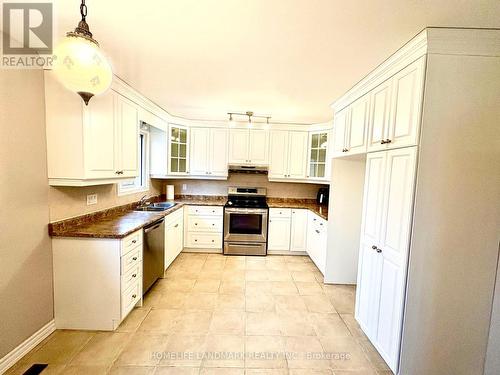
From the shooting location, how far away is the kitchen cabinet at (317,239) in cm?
339

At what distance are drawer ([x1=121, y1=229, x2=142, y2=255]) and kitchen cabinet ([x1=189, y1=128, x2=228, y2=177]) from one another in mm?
2067

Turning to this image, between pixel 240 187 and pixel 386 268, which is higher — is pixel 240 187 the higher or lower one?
the higher one

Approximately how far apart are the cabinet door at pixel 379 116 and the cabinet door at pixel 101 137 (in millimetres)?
2543

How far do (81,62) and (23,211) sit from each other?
1472 millimetres

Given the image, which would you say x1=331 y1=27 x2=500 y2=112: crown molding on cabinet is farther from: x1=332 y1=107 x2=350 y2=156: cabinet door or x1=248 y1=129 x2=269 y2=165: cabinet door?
x1=248 y1=129 x2=269 y2=165: cabinet door

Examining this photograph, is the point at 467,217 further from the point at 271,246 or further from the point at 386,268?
the point at 271,246

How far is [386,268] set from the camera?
1859mm

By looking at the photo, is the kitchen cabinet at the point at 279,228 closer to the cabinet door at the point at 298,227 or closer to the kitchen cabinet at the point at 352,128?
the cabinet door at the point at 298,227

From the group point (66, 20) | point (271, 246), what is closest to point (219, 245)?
point (271, 246)

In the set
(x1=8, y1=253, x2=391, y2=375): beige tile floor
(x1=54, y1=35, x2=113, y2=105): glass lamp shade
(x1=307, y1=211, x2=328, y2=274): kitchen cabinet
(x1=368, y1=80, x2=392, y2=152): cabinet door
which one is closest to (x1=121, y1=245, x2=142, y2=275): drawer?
(x1=8, y1=253, x2=391, y2=375): beige tile floor

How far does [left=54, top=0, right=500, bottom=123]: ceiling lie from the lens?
51.2 inches

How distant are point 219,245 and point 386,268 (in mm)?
2913

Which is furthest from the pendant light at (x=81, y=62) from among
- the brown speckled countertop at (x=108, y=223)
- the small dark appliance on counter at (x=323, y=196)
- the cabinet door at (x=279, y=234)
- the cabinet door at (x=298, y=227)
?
the small dark appliance on counter at (x=323, y=196)

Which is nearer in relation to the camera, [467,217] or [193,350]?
[467,217]
